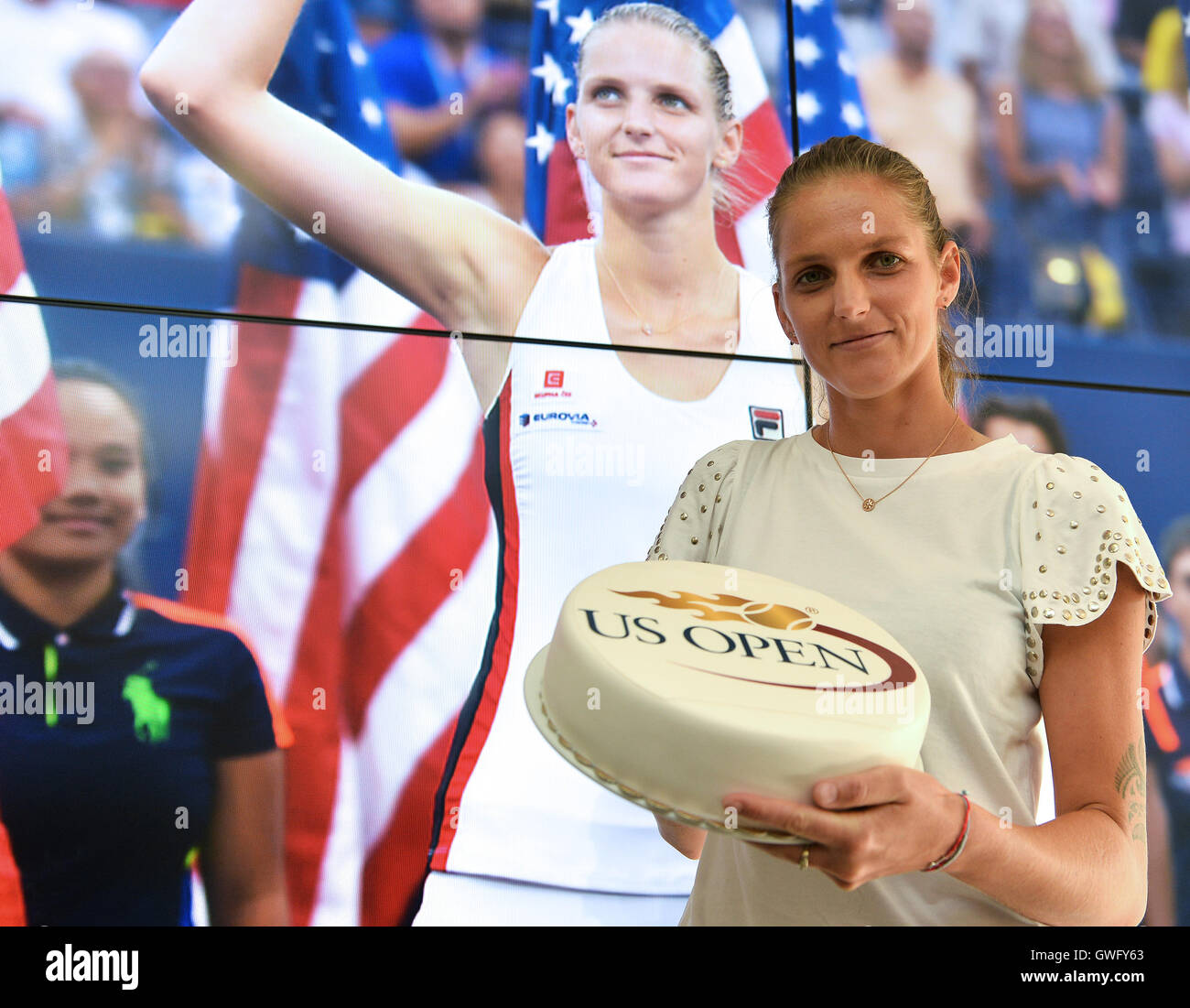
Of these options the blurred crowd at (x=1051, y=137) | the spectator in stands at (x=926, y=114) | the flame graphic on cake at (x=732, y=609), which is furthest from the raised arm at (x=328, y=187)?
the flame graphic on cake at (x=732, y=609)

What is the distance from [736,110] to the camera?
267 cm

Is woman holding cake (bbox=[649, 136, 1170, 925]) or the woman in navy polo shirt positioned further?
the woman in navy polo shirt

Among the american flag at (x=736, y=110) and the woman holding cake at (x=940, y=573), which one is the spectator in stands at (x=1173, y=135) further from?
the woman holding cake at (x=940, y=573)

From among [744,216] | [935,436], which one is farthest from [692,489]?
[744,216]

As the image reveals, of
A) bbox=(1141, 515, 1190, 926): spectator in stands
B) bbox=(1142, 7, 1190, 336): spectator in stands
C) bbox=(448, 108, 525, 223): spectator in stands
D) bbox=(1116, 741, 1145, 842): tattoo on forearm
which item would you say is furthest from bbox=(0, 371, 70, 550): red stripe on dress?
bbox=(1142, 7, 1190, 336): spectator in stands

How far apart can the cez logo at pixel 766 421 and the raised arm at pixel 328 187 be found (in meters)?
0.60

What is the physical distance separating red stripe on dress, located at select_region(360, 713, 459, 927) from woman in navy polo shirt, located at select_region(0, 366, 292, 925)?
0.58ft

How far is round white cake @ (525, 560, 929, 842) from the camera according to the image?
0.69 meters

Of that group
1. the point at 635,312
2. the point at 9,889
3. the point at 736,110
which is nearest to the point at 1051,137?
the point at 736,110

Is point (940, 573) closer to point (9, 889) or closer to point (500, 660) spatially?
point (500, 660)

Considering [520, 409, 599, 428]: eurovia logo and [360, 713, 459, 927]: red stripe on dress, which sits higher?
[520, 409, 599, 428]: eurovia logo

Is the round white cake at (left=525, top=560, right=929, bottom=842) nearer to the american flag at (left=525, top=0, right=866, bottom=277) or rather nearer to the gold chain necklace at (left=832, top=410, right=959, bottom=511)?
the gold chain necklace at (left=832, top=410, right=959, bottom=511)
